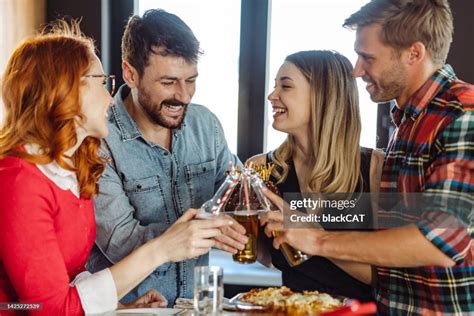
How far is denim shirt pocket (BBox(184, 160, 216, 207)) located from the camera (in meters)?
2.50

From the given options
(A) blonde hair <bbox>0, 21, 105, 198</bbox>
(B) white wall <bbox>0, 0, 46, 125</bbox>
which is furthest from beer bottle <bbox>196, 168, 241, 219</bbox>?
(B) white wall <bbox>0, 0, 46, 125</bbox>

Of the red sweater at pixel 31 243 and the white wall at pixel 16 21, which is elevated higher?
the white wall at pixel 16 21

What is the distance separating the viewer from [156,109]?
240cm

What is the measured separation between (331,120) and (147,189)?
677mm

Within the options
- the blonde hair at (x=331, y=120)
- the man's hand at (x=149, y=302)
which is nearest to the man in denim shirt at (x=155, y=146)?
the man's hand at (x=149, y=302)

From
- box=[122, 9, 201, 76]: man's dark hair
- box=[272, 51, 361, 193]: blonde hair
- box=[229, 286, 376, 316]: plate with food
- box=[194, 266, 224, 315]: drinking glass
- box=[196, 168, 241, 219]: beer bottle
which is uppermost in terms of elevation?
box=[122, 9, 201, 76]: man's dark hair

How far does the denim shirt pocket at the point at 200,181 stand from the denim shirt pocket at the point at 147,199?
0.40 ft

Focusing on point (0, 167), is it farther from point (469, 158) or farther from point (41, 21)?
point (41, 21)

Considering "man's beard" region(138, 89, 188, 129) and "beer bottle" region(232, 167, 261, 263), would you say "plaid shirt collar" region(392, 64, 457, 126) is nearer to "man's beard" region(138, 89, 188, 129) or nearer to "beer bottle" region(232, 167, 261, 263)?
"beer bottle" region(232, 167, 261, 263)

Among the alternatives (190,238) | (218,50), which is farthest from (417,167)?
(218,50)

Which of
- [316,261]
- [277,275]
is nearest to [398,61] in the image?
[316,261]

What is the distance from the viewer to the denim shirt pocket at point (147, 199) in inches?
92.8

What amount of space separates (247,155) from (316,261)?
1556 millimetres

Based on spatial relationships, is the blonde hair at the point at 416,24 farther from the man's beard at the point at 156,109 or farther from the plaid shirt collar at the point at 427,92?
the man's beard at the point at 156,109
